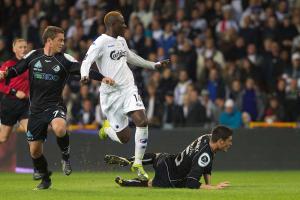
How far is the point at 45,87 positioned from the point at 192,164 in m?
2.37

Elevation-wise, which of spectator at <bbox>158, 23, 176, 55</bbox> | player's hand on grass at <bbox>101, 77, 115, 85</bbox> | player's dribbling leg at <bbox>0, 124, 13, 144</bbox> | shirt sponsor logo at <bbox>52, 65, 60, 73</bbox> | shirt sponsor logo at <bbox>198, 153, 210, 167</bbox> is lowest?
shirt sponsor logo at <bbox>198, 153, 210, 167</bbox>

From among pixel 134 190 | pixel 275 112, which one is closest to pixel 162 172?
pixel 134 190

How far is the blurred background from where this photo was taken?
19.5 metres

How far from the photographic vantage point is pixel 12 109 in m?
15.9

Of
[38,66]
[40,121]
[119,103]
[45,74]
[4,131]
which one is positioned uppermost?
[38,66]

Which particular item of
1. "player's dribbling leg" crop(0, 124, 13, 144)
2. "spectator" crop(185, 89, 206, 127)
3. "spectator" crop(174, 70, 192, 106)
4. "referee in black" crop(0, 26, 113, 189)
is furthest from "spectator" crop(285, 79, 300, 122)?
"referee in black" crop(0, 26, 113, 189)

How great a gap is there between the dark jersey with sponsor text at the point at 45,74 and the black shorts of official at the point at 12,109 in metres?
3.68

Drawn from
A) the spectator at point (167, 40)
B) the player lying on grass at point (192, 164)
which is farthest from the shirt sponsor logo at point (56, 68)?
the spectator at point (167, 40)

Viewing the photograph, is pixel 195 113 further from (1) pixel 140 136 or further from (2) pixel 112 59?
(1) pixel 140 136

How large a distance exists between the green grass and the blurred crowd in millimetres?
4062

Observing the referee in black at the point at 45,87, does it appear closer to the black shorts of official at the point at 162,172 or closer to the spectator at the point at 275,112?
the black shorts of official at the point at 162,172

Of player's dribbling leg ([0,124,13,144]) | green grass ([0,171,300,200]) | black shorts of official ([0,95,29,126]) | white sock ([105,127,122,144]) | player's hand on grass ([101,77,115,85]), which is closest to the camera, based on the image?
green grass ([0,171,300,200])

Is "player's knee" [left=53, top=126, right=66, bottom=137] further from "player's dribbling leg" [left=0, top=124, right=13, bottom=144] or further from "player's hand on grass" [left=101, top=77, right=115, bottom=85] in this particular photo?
"player's dribbling leg" [left=0, top=124, right=13, bottom=144]

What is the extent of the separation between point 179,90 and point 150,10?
378cm
